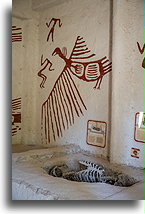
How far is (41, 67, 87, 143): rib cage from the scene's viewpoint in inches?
76.1

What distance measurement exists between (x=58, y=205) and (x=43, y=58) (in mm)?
1601

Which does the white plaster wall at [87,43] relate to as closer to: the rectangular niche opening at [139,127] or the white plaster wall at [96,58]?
the white plaster wall at [96,58]

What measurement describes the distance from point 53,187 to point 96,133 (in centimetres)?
72

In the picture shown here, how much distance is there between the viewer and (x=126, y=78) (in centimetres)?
155

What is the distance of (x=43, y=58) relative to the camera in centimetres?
217

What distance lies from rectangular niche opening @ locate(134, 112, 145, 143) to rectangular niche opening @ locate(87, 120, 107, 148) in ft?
0.89

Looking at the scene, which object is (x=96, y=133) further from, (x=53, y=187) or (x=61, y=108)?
(x=53, y=187)

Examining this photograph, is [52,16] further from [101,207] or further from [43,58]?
[101,207]

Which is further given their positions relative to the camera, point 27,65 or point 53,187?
point 27,65

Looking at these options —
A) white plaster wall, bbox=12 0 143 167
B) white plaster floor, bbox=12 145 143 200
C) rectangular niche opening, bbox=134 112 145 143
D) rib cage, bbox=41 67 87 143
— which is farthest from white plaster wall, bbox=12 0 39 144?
rectangular niche opening, bbox=134 112 145 143

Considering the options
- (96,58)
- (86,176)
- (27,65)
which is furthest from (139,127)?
(27,65)

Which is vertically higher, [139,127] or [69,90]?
[69,90]

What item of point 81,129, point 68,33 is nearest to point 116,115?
point 81,129

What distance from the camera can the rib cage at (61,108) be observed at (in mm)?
1933
